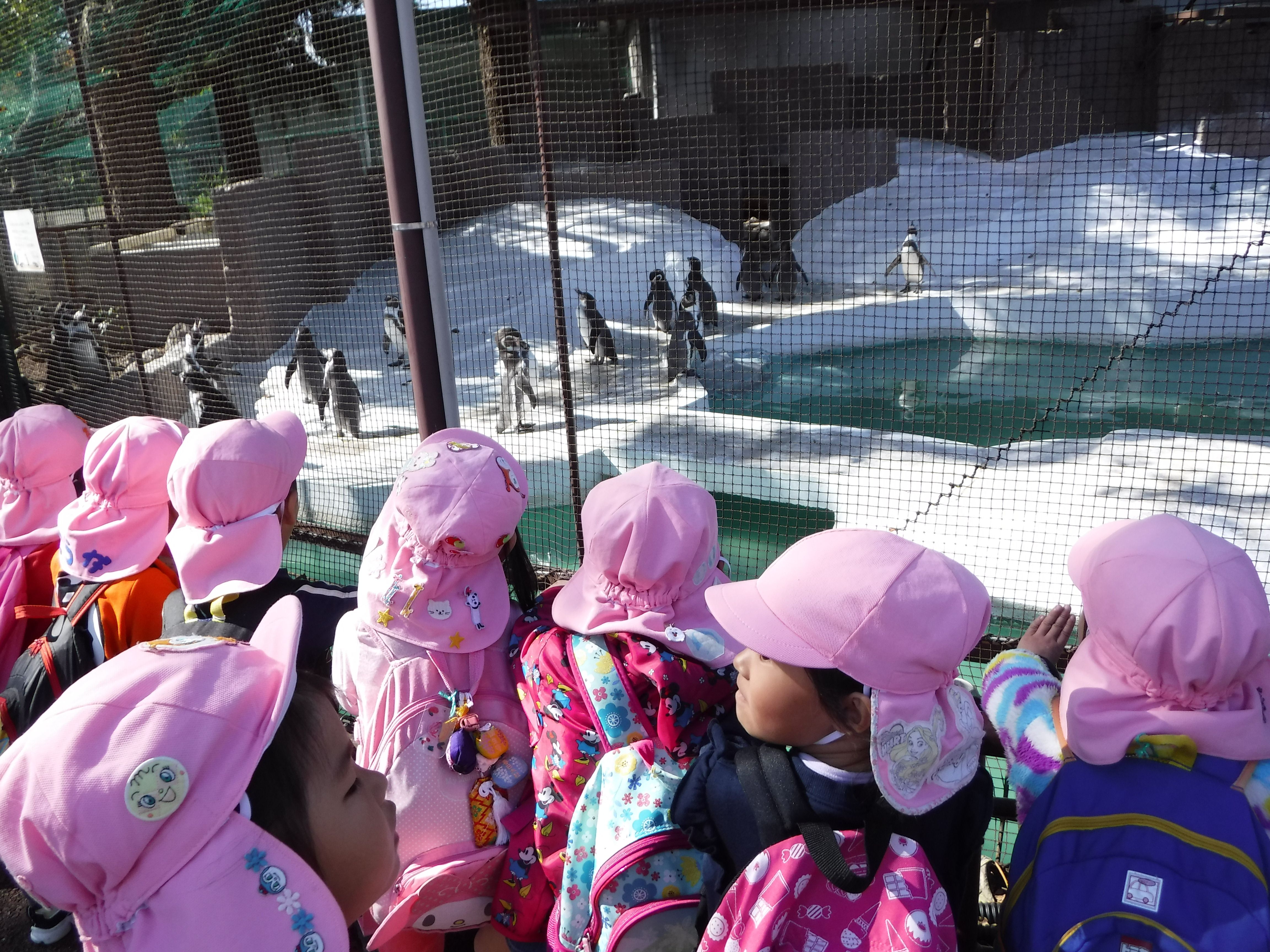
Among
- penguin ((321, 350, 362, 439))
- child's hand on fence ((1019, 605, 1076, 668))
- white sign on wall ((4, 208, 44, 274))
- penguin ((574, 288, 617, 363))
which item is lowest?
penguin ((574, 288, 617, 363))

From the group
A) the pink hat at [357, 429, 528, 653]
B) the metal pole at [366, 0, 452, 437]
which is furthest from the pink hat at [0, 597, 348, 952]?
the metal pole at [366, 0, 452, 437]

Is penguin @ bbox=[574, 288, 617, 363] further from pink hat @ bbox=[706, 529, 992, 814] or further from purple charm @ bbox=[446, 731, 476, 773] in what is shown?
pink hat @ bbox=[706, 529, 992, 814]

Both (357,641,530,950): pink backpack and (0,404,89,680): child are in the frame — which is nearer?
(357,641,530,950): pink backpack

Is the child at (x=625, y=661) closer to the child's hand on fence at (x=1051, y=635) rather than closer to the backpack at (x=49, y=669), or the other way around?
the child's hand on fence at (x=1051, y=635)

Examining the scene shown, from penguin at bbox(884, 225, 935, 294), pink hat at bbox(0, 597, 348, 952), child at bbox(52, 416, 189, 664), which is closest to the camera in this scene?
pink hat at bbox(0, 597, 348, 952)

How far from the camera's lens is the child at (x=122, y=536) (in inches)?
63.4

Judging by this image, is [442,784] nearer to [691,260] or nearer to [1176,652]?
[1176,652]

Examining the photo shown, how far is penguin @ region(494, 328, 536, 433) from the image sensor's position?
5512 millimetres

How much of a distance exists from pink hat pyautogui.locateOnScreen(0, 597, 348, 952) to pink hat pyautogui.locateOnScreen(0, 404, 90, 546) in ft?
4.77

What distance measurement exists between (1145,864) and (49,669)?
160cm

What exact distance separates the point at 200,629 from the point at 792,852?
101 cm

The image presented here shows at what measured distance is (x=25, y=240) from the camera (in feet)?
12.6

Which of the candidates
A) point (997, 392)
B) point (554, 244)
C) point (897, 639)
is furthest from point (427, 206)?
point (997, 392)

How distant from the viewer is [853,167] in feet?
34.7
